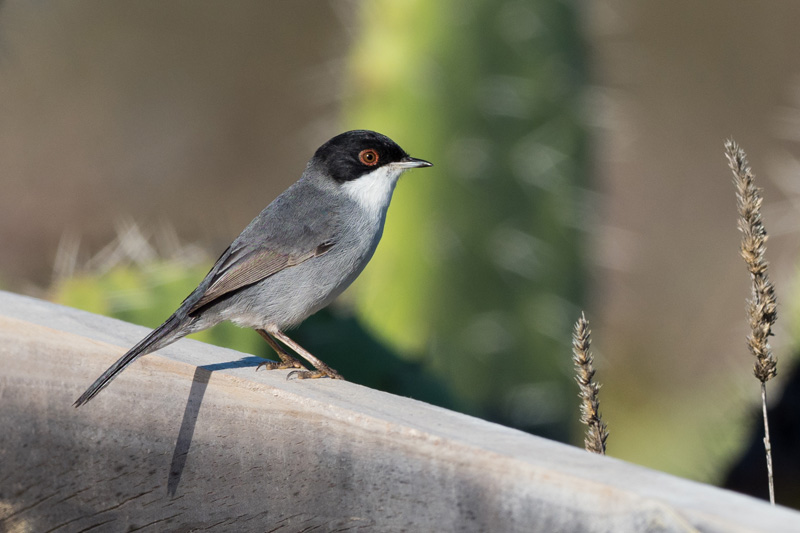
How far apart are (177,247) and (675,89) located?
145 inches

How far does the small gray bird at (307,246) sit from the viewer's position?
2617 mm

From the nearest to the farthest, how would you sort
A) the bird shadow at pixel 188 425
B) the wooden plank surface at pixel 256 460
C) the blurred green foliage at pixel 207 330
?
the wooden plank surface at pixel 256 460, the bird shadow at pixel 188 425, the blurred green foliage at pixel 207 330

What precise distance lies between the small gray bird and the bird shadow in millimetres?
523

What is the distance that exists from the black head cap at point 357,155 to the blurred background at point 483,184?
0.47 m

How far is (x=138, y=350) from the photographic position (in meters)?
1.97

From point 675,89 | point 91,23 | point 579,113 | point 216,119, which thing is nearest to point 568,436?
point 579,113

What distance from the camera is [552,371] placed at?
371 centimetres

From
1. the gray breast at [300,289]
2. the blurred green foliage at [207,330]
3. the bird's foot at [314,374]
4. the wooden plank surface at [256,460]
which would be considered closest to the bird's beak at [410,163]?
the gray breast at [300,289]

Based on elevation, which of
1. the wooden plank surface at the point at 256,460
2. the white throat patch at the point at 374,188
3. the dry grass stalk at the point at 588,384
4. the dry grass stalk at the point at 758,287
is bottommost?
the wooden plank surface at the point at 256,460

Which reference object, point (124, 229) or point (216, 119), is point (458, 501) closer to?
point (124, 229)

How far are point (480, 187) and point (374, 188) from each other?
0.74 metres

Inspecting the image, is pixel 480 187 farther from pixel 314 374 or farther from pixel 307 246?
pixel 314 374

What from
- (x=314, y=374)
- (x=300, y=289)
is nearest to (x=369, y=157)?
(x=300, y=289)

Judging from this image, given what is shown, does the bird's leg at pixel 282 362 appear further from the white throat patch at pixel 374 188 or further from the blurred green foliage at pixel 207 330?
the white throat patch at pixel 374 188
